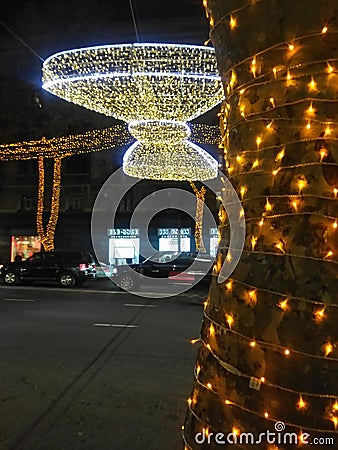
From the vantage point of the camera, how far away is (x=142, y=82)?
5766mm

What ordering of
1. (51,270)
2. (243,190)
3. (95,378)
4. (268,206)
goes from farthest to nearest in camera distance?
(51,270), (95,378), (243,190), (268,206)

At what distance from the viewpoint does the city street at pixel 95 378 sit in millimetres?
3893

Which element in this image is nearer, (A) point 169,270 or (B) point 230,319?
(B) point 230,319

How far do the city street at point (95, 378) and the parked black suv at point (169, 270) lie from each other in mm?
4413

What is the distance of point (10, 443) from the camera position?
370 centimetres

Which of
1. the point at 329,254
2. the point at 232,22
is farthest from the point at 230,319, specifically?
the point at 232,22

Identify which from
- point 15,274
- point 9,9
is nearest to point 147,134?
point 9,9

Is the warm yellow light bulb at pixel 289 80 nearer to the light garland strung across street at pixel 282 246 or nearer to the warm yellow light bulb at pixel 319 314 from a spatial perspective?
the light garland strung across street at pixel 282 246

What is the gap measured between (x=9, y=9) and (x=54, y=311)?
8882 millimetres

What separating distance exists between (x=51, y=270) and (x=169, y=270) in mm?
5575

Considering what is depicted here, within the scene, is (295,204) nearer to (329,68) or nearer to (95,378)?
(329,68)

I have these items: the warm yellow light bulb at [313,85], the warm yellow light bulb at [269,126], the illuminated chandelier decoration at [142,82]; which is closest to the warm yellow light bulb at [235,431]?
the warm yellow light bulb at [269,126]

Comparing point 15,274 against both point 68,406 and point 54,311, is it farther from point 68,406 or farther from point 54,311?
point 68,406

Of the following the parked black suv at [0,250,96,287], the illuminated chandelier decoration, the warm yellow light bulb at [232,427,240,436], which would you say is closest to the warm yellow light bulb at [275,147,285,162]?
the warm yellow light bulb at [232,427,240,436]
